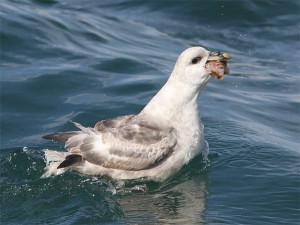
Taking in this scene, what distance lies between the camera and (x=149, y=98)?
12.6 meters

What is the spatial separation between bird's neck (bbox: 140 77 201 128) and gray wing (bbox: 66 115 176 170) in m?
0.21

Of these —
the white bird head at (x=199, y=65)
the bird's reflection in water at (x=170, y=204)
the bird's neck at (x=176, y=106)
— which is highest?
the white bird head at (x=199, y=65)

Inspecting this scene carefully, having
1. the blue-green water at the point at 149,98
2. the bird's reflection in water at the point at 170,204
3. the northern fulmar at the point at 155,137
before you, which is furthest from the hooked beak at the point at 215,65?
the bird's reflection in water at the point at 170,204

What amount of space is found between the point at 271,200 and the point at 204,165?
1022mm

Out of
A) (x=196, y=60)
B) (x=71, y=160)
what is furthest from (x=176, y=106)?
(x=71, y=160)

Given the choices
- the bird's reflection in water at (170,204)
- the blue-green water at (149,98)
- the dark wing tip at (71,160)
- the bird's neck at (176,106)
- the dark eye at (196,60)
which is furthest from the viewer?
the bird's neck at (176,106)

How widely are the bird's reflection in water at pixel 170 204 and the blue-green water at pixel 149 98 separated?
0.04 feet

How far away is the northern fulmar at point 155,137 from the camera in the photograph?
884 cm

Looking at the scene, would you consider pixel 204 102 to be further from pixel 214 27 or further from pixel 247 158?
pixel 214 27

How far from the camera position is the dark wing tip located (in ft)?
A: 28.2

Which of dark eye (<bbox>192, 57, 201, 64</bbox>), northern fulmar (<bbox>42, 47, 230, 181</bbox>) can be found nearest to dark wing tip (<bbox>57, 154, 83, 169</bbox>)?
northern fulmar (<bbox>42, 47, 230, 181</bbox>)

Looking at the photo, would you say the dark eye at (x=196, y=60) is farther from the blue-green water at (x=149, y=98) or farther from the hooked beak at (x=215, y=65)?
the blue-green water at (x=149, y=98)

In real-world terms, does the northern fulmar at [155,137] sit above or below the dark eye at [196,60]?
below

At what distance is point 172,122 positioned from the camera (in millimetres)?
9109
